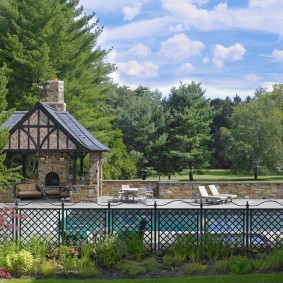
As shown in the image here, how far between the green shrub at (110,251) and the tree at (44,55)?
717 inches

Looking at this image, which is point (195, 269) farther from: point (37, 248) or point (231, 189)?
point (231, 189)

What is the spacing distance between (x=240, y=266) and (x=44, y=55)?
20.5 meters

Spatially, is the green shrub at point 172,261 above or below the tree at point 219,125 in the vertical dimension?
below

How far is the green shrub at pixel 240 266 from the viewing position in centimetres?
841

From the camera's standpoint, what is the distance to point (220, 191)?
22641 millimetres

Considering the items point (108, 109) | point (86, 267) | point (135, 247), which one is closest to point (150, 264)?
point (135, 247)

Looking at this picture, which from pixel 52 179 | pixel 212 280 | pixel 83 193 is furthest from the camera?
pixel 52 179

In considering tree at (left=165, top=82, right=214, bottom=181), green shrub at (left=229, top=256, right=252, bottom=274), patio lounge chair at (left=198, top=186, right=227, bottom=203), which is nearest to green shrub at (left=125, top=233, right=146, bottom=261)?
green shrub at (left=229, top=256, right=252, bottom=274)

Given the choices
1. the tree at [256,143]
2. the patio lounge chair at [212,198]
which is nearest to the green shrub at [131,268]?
the patio lounge chair at [212,198]

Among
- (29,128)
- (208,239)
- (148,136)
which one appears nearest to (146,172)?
(148,136)

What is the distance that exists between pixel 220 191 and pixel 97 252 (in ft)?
46.8

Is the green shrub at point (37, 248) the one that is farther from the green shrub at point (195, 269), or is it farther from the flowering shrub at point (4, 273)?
the green shrub at point (195, 269)

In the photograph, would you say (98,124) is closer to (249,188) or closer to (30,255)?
(249,188)

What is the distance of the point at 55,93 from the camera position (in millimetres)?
23578
